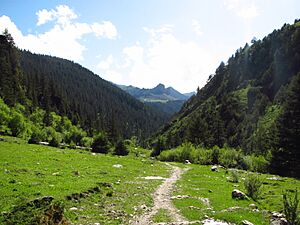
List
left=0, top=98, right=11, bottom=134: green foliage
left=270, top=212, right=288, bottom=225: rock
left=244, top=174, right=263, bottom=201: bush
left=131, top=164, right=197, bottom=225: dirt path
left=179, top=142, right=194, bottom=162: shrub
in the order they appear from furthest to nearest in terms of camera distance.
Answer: left=179, top=142, right=194, bottom=162: shrub → left=0, top=98, right=11, bottom=134: green foliage → left=244, top=174, right=263, bottom=201: bush → left=270, top=212, right=288, bottom=225: rock → left=131, top=164, right=197, bottom=225: dirt path

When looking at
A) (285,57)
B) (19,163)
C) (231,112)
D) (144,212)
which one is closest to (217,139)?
(231,112)

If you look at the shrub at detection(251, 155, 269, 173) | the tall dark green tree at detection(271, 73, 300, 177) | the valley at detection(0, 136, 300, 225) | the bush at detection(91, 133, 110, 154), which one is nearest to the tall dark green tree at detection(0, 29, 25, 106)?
the bush at detection(91, 133, 110, 154)

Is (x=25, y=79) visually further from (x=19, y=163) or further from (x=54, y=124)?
(x=19, y=163)

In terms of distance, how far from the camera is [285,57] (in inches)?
7510

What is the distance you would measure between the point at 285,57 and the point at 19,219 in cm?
19853

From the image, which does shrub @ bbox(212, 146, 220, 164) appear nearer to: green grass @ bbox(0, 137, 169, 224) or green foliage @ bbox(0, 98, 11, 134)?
green grass @ bbox(0, 137, 169, 224)

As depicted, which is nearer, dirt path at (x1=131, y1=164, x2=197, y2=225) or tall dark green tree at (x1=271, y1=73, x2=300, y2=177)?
dirt path at (x1=131, y1=164, x2=197, y2=225)

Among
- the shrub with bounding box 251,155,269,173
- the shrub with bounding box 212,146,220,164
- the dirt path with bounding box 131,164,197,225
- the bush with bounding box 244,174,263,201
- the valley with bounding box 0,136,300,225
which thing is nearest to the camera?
the valley with bounding box 0,136,300,225

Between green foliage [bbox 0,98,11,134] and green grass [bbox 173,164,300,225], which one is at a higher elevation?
green foliage [bbox 0,98,11,134]

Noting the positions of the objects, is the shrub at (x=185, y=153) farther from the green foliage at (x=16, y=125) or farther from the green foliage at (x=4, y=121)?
the green foliage at (x=4, y=121)

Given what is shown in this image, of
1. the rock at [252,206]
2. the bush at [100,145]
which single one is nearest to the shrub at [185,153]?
the bush at [100,145]

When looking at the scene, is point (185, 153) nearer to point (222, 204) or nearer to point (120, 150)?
point (120, 150)

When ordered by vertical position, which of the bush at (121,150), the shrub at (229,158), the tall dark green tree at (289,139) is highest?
the tall dark green tree at (289,139)

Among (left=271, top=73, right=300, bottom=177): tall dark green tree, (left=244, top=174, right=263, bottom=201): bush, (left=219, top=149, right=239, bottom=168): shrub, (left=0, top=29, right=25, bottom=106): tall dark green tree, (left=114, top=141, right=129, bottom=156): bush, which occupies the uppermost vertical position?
(left=0, top=29, right=25, bottom=106): tall dark green tree
